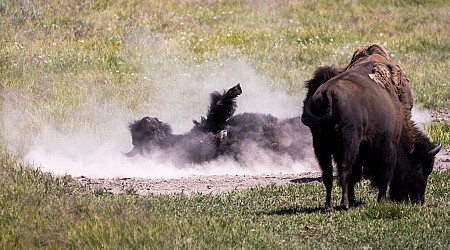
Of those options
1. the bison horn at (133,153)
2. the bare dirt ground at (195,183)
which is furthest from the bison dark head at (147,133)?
the bare dirt ground at (195,183)

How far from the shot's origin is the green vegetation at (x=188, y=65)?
318 inches

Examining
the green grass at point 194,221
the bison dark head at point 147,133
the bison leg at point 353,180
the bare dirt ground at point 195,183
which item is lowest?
the green grass at point 194,221

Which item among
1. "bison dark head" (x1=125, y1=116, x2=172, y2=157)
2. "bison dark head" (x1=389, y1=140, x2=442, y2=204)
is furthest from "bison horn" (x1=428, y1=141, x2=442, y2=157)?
"bison dark head" (x1=125, y1=116, x2=172, y2=157)

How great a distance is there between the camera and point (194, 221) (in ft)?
27.1

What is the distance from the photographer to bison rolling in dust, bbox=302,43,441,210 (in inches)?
348

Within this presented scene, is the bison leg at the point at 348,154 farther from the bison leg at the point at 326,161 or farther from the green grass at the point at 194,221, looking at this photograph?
the green grass at the point at 194,221

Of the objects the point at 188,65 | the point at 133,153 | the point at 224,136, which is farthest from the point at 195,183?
the point at 188,65

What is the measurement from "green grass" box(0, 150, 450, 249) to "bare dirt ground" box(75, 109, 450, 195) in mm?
617

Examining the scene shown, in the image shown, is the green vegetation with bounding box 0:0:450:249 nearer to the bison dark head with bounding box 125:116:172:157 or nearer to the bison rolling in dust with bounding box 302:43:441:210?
the bison rolling in dust with bounding box 302:43:441:210

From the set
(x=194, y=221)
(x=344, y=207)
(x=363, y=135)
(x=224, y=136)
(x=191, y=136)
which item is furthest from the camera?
(x=191, y=136)

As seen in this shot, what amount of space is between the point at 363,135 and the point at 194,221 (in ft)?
6.28

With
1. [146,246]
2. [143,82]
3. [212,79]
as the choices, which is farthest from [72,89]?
[146,246]

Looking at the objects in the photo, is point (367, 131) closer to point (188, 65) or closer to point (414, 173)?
point (414, 173)

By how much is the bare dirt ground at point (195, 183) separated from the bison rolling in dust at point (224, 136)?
69 cm
